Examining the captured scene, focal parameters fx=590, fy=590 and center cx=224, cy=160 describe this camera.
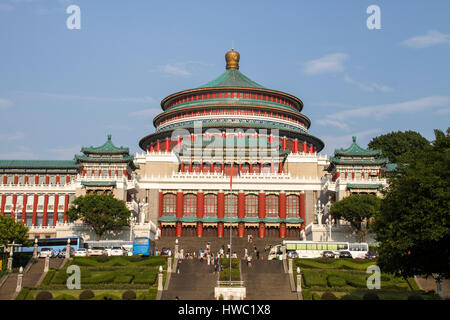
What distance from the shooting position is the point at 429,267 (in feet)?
137

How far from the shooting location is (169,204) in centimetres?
8944

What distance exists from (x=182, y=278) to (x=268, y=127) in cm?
5397

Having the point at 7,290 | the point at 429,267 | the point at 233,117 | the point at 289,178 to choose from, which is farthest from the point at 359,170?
the point at 7,290

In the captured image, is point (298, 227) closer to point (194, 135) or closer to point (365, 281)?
point (194, 135)

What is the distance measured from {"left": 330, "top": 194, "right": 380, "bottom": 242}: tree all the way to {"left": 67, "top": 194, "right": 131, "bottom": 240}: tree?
27.5m

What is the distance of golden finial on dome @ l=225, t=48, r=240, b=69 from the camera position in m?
124

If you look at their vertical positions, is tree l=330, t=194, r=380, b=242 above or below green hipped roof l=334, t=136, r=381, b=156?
below

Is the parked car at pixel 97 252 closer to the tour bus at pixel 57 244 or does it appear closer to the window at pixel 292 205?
the tour bus at pixel 57 244

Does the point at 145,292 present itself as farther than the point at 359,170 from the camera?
No

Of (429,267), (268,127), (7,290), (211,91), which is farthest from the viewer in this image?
(211,91)

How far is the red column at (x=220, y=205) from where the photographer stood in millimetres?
88250

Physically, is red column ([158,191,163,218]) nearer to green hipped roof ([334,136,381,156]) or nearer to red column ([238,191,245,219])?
red column ([238,191,245,219])

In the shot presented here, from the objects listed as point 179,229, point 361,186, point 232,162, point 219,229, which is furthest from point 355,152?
point 179,229

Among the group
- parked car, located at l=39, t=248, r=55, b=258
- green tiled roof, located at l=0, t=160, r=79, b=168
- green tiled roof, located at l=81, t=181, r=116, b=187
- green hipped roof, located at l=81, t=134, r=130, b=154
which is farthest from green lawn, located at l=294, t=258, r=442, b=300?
green tiled roof, located at l=0, t=160, r=79, b=168
